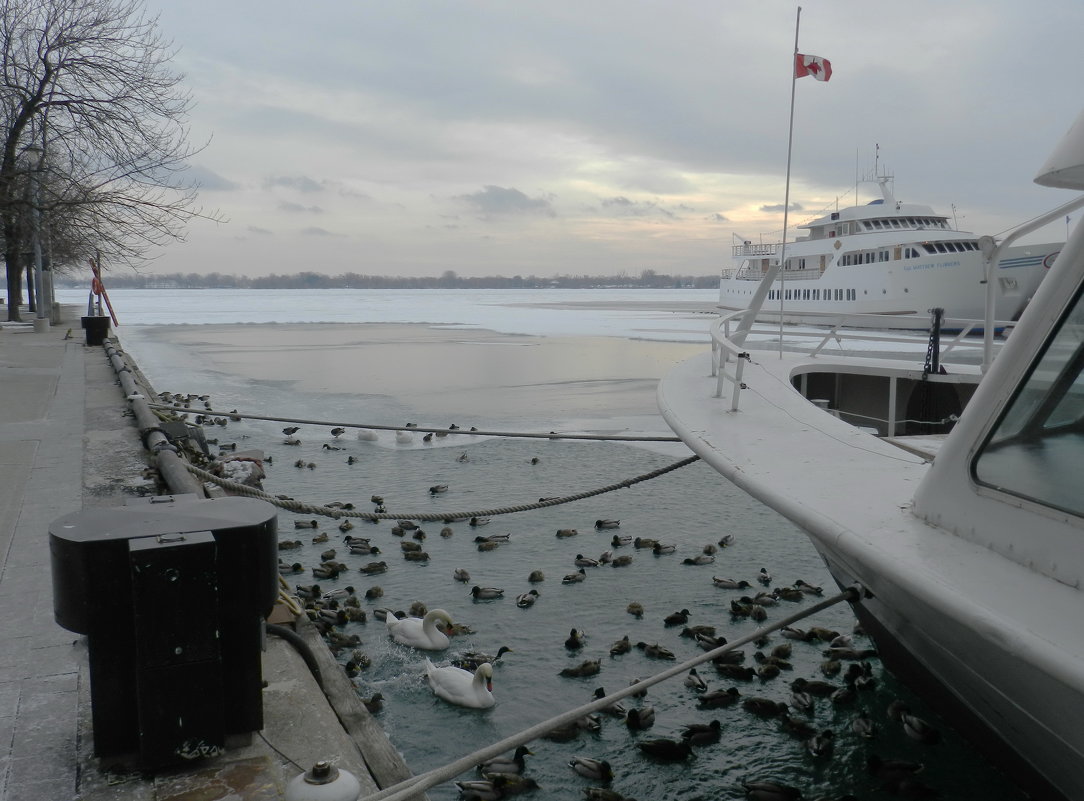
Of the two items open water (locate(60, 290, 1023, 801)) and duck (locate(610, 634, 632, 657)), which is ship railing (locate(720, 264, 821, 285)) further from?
duck (locate(610, 634, 632, 657))

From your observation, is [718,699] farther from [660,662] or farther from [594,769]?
[594,769]

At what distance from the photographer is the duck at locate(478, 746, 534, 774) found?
201 inches

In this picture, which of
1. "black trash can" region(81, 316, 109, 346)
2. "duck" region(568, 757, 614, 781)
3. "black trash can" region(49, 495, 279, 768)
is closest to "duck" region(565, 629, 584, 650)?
"duck" region(568, 757, 614, 781)

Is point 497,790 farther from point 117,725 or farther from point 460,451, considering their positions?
point 460,451

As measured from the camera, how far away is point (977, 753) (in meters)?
5.15

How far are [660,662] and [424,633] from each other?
1714 mm

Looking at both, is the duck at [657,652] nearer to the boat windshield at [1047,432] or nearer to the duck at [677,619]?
the duck at [677,619]

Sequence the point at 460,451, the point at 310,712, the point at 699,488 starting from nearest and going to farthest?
the point at 310,712 → the point at 699,488 → the point at 460,451

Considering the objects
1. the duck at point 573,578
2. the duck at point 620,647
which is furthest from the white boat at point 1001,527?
the duck at point 573,578

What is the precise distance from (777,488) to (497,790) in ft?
7.55

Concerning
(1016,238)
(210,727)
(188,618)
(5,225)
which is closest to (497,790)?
(210,727)

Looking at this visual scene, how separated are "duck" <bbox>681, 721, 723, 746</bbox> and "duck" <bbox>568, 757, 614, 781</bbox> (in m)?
0.59

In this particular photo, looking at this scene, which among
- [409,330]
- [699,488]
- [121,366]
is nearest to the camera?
[699,488]

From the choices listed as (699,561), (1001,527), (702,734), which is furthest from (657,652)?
(1001,527)
